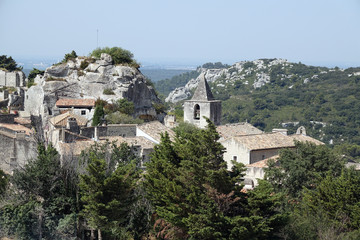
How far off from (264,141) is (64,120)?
14032mm

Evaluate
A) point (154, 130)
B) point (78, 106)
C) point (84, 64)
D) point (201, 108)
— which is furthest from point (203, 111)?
point (84, 64)

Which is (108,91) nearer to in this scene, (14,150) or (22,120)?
(22,120)

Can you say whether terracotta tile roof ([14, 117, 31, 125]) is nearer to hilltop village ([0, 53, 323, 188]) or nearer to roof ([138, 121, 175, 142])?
hilltop village ([0, 53, 323, 188])

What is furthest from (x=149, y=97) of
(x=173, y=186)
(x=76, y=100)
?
(x=173, y=186)

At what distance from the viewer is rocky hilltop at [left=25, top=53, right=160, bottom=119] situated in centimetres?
→ 4438

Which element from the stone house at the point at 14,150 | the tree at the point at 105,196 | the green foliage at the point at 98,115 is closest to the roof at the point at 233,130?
the green foliage at the point at 98,115

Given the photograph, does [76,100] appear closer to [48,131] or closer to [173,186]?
[48,131]

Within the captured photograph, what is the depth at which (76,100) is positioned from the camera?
144 feet

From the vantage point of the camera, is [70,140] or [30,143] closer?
[30,143]

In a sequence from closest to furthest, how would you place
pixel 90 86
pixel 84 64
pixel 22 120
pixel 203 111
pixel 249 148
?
pixel 249 148 → pixel 22 120 → pixel 203 111 → pixel 90 86 → pixel 84 64

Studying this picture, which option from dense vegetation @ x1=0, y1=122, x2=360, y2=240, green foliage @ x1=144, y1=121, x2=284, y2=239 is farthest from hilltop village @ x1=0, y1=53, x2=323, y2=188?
green foliage @ x1=144, y1=121, x2=284, y2=239

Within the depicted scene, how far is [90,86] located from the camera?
45.4 meters

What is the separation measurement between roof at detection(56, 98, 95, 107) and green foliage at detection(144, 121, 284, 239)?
2155cm

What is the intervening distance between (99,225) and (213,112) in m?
22.9
